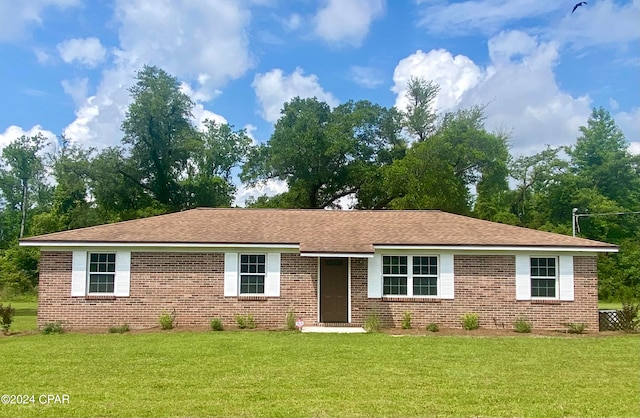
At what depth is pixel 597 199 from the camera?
45.3 metres

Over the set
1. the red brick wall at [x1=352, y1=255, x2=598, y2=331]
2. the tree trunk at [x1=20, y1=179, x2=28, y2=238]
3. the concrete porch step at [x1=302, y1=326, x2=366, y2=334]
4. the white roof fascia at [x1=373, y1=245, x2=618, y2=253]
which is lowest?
the concrete porch step at [x1=302, y1=326, x2=366, y2=334]

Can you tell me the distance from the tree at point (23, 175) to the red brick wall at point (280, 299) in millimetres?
45582

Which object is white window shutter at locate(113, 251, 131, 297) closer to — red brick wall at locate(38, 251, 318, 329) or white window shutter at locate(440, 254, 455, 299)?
red brick wall at locate(38, 251, 318, 329)

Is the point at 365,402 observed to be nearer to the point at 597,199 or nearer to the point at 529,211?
the point at 597,199

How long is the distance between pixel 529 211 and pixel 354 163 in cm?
1861

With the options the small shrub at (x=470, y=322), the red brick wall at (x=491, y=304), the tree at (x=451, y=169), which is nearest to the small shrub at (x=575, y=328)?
the red brick wall at (x=491, y=304)

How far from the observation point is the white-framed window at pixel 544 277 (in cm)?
1702

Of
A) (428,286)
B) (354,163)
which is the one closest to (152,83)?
(354,163)

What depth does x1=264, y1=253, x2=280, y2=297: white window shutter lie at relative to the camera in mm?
17172

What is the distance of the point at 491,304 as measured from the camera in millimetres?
16953

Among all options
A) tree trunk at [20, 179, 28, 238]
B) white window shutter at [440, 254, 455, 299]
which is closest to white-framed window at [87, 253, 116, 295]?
white window shutter at [440, 254, 455, 299]

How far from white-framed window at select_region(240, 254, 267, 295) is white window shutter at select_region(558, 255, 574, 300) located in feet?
30.1

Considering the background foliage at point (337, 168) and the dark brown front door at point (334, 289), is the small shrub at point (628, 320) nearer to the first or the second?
the dark brown front door at point (334, 289)

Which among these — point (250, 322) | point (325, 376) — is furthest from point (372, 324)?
point (325, 376)
